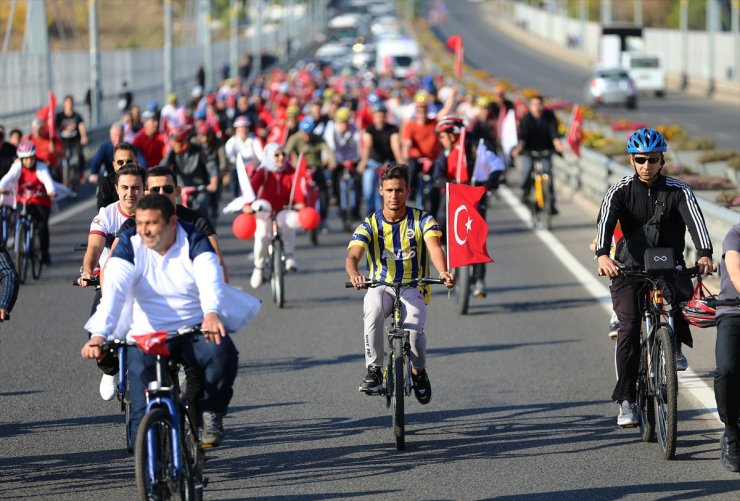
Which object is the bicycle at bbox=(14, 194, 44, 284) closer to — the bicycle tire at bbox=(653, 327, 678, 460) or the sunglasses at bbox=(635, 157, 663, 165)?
the sunglasses at bbox=(635, 157, 663, 165)

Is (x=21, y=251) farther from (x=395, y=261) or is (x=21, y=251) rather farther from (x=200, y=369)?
(x=200, y=369)

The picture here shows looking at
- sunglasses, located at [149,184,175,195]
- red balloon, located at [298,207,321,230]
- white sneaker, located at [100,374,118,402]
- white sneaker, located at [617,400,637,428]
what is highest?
sunglasses, located at [149,184,175,195]

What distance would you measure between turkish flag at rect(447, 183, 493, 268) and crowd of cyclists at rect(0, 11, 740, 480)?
466 mm

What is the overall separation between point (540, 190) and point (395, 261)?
12.7 m

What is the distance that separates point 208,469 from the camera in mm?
8547

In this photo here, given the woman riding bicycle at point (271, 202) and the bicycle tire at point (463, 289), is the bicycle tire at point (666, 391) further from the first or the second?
the woman riding bicycle at point (271, 202)

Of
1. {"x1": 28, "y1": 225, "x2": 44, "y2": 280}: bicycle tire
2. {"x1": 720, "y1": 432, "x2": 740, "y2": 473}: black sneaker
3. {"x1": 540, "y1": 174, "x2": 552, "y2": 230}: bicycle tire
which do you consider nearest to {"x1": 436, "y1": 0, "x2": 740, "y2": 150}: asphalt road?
{"x1": 540, "y1": 174, "x2": 552, "y2": 230}: bicycle tire

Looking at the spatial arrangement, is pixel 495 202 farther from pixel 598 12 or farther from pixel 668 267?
pixel 598 12

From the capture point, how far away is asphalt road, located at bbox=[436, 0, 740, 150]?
177 feet

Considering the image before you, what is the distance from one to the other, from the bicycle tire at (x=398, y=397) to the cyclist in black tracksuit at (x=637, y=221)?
4.20ft

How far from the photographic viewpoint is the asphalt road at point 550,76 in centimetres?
5398

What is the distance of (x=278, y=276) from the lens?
15422 millimetres

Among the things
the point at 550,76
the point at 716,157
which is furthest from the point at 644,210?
the point at 550,76

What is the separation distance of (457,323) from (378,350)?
4.64m
